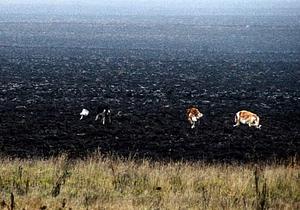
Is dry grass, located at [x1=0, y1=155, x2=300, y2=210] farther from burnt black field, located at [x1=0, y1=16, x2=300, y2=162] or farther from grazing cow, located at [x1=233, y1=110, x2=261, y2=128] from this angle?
grazing cow, located at [x1=233, y1=110, x2=261, y2=128]

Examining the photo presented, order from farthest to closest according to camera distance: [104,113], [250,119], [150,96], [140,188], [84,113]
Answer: [150,96], [84,113], [104,113], [250,119], [140,188]

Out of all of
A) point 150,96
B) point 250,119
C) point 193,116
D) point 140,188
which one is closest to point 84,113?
point 193,116

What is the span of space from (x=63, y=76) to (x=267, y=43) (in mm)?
31069

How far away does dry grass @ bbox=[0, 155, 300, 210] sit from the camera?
25.9ft

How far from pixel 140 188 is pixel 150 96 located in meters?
18.6

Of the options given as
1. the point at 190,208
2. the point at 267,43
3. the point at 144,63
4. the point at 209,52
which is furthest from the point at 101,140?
the point at 267,43

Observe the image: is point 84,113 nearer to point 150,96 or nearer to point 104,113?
point 104,113

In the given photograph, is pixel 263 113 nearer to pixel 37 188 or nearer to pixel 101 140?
pixel 101 140

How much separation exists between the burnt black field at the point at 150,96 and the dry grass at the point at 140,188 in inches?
111

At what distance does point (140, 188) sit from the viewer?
364 inches

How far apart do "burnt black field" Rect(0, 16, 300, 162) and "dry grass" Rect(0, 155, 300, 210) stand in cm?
282

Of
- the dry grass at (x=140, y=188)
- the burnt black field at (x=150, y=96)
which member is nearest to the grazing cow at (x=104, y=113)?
the burnt black field at (x=150, y=96)

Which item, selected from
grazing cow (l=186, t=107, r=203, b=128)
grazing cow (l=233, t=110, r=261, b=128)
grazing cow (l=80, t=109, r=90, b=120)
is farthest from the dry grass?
grazing cow (l=80, t=109, r=90, b=120)

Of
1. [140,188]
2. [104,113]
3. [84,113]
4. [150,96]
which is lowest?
[150,96]
